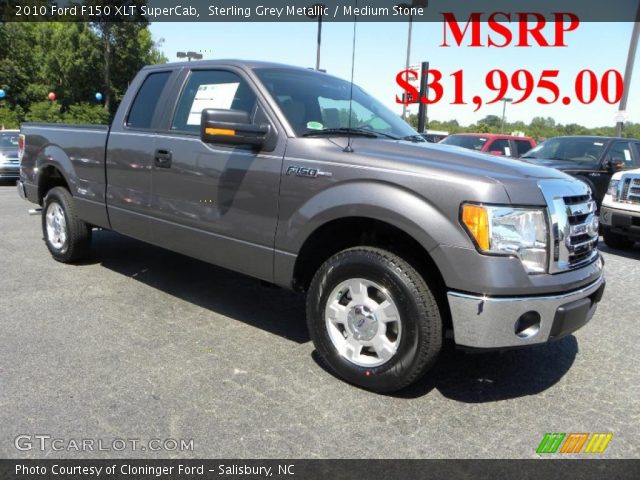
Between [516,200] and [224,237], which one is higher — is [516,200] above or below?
above

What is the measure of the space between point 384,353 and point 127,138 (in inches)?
113

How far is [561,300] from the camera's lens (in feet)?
8.98

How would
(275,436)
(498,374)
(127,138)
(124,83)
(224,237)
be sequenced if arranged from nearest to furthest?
(275,436)
(498,374)
(224,237)
(127,138)
(124,83)

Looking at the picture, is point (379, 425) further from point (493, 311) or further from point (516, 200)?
point (516, 200)

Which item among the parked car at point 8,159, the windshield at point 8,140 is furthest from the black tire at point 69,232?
the windshield at point 8,140

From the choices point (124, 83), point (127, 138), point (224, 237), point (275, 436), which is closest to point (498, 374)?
point (275, 436)

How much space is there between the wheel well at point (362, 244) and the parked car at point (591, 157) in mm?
6646

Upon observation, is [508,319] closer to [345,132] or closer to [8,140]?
[345,132]

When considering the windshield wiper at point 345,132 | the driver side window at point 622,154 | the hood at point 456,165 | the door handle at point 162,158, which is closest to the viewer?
the hood at point 456,165

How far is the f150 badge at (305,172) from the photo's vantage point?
312 centimetres

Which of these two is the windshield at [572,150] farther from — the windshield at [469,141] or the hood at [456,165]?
the hood at [456,165]

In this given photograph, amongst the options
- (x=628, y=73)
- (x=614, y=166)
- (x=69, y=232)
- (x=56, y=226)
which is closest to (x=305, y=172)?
(x=69, y=232)

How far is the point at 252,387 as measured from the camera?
3.04 meters
